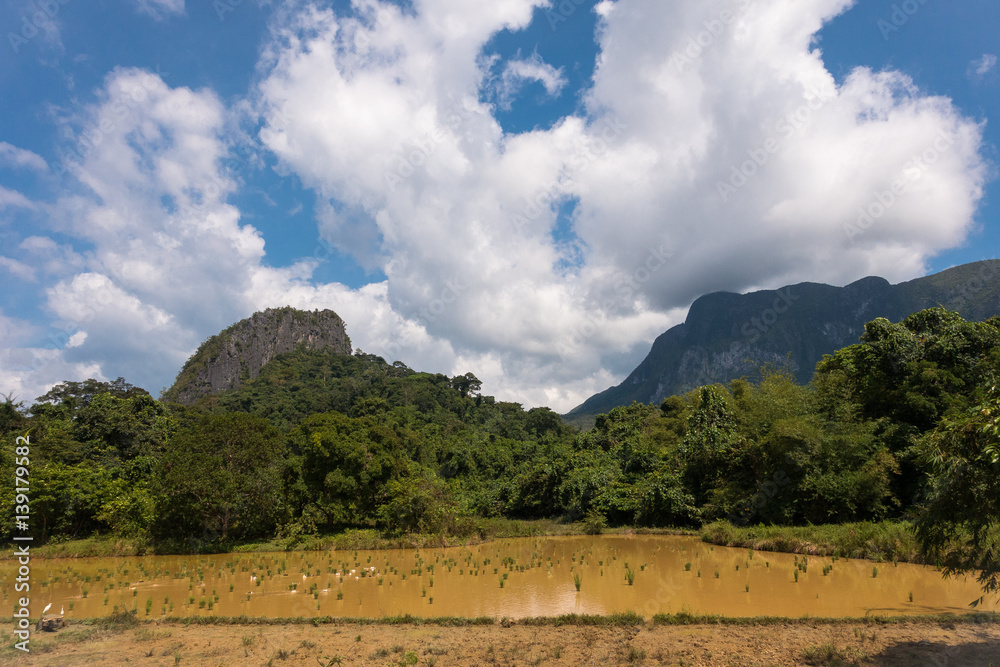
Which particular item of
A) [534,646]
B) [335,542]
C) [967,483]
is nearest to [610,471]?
[335,542]

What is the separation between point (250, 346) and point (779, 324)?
140 metres

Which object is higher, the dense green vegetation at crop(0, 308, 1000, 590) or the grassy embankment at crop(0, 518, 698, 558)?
the dense green vegetation at crop(0, 308, 1000, 590)

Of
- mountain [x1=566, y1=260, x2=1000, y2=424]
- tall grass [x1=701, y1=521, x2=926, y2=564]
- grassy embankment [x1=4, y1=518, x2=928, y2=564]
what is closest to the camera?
tall grass [x1=701, y1=521, x2=926, y2=564]

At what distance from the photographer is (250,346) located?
11006 centimetres

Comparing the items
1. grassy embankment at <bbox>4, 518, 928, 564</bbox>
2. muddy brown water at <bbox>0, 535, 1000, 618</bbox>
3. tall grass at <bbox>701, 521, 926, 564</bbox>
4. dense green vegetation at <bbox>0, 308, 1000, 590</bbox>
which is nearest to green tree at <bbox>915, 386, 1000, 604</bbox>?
muddy brown water at <bbox>0, 535, 1000, 618</bbox>

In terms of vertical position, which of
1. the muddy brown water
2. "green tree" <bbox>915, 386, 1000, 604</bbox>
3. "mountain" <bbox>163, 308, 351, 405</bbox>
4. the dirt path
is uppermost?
"mountain" <bbox>163, 308, 351, 405</bbox>

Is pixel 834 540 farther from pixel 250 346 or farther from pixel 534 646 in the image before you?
→ pixel 250 346

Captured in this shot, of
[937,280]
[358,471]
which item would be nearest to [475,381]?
[358,471]

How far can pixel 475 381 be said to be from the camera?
3745 inches

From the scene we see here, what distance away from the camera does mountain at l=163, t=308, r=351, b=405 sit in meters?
104

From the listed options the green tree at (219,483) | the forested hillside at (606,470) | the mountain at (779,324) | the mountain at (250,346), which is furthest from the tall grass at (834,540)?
the mountain at (250,346)

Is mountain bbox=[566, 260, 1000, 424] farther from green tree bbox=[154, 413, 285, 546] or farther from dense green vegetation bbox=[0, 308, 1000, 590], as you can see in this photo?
green tree bbox=[154, 413, 285, 546]

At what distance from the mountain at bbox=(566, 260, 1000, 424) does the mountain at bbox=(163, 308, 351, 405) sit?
73.5 meters

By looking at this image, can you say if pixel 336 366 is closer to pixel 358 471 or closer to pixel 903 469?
pixel 358 471
